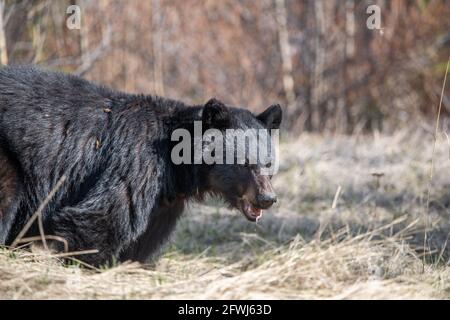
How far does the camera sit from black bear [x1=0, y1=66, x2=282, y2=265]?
610 cm

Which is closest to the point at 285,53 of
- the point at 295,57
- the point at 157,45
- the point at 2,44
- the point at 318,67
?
the point at 295,57

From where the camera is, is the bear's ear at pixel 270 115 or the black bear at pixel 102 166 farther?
the bear's ear at pixel 270 115

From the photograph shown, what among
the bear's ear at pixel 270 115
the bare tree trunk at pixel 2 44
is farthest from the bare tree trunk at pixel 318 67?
the bear's ear at pixel 270 115

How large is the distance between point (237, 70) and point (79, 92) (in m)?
9.12

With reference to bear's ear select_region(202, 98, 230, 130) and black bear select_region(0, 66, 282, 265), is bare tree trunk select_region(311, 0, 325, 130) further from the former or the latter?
bear's ear select_region(202, 98, 230, 130)

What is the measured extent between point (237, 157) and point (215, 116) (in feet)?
1.31

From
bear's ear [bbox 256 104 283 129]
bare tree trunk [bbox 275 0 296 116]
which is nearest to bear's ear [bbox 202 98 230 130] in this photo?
bear's ear [bbox 256 104 283 129]

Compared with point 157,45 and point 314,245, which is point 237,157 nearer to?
point 314,245

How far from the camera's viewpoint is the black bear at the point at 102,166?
6.10 metres

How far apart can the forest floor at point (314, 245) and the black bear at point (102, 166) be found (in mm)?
369

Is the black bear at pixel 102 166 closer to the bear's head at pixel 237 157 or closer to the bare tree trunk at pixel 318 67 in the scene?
the bear's head at pixel 237 157

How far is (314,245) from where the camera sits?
6.22 metres
